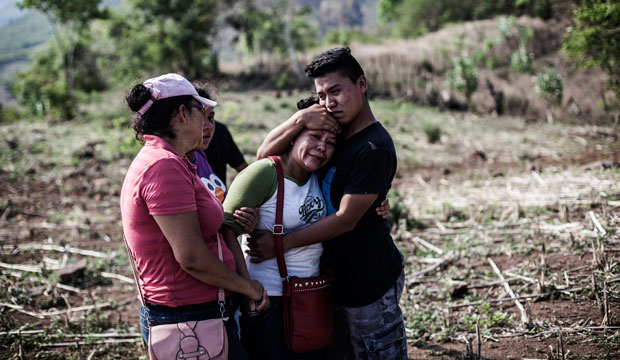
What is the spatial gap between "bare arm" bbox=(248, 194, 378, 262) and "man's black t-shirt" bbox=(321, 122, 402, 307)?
7cm

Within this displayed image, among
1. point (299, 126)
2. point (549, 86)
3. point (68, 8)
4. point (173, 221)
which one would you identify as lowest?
point (549, 86)

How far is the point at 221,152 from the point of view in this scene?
381 cm

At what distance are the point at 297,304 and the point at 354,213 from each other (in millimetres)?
559

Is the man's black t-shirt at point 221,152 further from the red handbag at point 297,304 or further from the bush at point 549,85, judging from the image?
the bush at point 549,85

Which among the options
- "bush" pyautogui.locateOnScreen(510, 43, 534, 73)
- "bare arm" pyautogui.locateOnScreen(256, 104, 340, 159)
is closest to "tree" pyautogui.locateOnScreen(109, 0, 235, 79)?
"bush" pyautogui.locateOnScreen(510, 43, 534, 73)

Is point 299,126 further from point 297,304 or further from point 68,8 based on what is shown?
point 68,8

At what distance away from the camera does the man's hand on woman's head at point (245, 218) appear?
2.10 meters

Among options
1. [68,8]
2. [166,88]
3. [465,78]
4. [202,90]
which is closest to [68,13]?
[68,8]

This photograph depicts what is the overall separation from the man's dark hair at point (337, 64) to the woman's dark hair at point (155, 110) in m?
0.69

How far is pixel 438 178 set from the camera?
367 inches

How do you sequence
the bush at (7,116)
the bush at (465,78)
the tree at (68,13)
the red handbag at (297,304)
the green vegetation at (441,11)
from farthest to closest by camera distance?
the green vegetation at (441,11), the bush at (7,116), the bush at (465,78), the tree at (68,13), the red handbag at (297,304)

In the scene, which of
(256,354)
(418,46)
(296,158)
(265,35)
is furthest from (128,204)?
(265,35)

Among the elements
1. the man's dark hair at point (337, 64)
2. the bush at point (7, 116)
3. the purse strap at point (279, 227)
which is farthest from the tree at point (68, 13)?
the purse strap at point (279, 227)

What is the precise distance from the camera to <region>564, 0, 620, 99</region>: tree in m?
6.77
